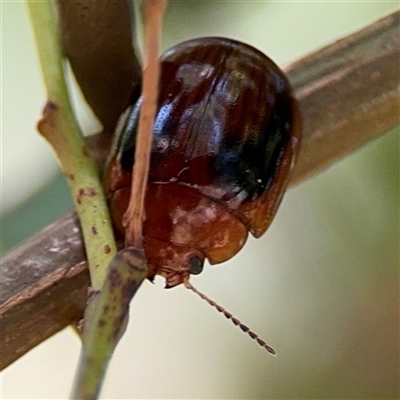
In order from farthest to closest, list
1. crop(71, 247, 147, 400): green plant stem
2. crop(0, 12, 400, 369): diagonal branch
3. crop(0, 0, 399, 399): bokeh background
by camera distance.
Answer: crop(0, 0, 399, 399): bokeh background, crop(0, 12, 400, 369): diagonal branch, crop(71, 247, 147, 400): green plant stem

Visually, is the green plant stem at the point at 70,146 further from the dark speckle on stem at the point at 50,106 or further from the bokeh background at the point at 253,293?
the bokeh background at the point at 253,293

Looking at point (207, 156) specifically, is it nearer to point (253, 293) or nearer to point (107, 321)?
point (107, 321)

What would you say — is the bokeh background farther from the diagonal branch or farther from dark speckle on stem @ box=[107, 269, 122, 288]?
dark speckle on stem @ box=[107, 269, 122, 288]

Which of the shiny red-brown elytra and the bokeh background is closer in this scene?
the shiny red-brown elytra

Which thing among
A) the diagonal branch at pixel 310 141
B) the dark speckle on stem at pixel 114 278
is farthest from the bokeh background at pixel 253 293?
the dark speckle on stem at pixel 114 278

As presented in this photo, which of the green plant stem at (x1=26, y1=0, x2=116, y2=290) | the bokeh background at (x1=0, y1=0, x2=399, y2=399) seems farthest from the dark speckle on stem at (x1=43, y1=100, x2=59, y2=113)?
the bokeh background at (x1=0, y1=0, x2=399, y2=399)

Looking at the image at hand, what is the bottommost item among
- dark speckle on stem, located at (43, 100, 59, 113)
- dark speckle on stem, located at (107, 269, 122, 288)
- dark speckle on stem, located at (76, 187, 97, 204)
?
dark speckle on stem, located at (76, 187, 97, 204)

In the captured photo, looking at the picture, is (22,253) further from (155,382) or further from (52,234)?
(155,382)

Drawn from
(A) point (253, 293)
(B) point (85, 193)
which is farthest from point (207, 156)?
(A) point (253, 293)

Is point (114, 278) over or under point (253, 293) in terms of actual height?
over
